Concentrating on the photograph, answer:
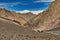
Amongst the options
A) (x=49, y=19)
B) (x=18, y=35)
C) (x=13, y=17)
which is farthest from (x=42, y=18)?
(x=18, y=35)

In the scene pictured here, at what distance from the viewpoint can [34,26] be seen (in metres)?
3.73

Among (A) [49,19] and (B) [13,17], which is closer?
(B) [13,17]

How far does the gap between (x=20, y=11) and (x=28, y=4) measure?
0.64ft

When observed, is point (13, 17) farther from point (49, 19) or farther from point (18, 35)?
point (18, 35)

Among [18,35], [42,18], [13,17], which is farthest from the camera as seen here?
[42,18]

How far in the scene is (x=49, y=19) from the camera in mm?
3863

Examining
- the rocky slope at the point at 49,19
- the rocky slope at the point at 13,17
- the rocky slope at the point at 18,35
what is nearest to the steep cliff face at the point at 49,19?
the rocky slope at the point at 49,19

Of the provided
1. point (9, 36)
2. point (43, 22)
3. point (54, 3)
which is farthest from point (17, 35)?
point (54, 3)

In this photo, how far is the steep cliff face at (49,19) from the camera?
3757 mm

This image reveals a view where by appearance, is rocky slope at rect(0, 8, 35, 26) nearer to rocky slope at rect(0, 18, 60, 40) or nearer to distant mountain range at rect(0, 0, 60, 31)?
distant mountain range at rect(0, 0, 60, 31)

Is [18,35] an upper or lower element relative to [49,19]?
upper

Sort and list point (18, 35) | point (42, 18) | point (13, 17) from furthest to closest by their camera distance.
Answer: point (42, 18) < point (13, 17) < point (18, 35)

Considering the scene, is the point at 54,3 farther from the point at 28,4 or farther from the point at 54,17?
the point at 28,4

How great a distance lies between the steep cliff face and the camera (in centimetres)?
376
